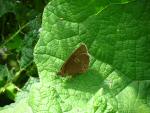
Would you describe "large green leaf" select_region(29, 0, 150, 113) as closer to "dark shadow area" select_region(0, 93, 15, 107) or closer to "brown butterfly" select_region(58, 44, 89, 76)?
"brown butterfly" select_region(58, 44, 89, 76)

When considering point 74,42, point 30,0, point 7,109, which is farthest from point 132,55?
point 30,0

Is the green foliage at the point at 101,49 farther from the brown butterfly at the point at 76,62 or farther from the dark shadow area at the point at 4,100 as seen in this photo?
the dark shadow area at the point at 4,100

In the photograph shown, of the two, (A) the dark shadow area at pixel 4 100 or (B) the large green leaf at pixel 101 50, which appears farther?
(A) the dark shadow area at pixel 4 100

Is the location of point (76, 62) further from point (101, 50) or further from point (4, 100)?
point (4, 100)

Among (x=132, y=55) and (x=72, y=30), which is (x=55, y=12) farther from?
(x=132, y=55)

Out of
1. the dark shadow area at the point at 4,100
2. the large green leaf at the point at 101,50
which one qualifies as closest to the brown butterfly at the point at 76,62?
the large green leaf at the point at 101,50

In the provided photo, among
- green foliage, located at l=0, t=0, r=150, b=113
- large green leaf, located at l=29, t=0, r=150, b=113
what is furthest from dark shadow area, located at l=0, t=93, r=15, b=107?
large green leaf, located at l=29, t=0, r=150, b=113
